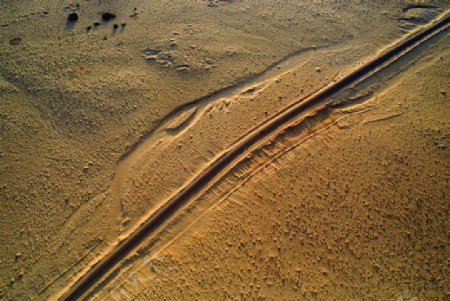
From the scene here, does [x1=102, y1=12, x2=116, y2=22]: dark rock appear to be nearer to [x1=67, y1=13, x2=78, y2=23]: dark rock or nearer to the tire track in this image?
[x1=67, y1=13, x2=78, y2=23]: dark rock

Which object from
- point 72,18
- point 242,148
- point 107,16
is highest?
point 72,18

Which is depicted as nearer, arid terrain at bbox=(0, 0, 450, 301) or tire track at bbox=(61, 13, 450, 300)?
arid terrain at bbox=(0, 0, 450, 301)

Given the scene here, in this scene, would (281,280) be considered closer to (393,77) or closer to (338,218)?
(338,218)

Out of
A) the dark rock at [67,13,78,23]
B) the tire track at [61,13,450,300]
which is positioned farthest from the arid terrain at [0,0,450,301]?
the dark rock at [67,13,78,23]

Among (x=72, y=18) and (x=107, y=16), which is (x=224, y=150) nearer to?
(x=107, y=16)

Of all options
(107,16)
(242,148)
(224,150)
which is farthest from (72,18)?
(242,148)

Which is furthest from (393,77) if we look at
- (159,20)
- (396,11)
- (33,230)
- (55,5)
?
(55,5)
